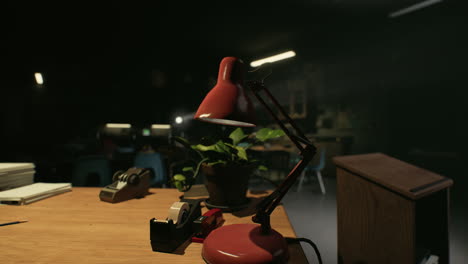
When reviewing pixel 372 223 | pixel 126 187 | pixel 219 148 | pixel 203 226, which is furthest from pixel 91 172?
pixel 372 223

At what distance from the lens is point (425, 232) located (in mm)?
1240

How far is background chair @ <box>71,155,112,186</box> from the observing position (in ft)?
6.33

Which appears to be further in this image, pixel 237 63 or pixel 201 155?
pixel 201 155

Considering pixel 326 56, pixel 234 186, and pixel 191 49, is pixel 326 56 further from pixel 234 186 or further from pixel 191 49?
pixel 234 186

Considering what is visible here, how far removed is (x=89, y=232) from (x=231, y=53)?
5.70m

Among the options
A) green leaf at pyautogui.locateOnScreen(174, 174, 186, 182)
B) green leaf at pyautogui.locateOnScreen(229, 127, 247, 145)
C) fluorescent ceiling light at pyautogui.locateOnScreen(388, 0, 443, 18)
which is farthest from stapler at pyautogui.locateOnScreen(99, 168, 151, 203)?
fluorescent ceiling light at pyautogui.locateOnScreen(388, 0, 443, 18)

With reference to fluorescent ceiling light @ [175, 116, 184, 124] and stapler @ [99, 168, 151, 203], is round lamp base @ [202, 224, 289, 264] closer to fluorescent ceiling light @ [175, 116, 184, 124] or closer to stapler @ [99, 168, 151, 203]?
stapler @ [99, 168, 151, 203]

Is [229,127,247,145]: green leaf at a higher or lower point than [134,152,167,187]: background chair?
higher

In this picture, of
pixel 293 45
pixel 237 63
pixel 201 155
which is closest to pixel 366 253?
pixel 201 155

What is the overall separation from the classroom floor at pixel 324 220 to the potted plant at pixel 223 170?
148 centimetres

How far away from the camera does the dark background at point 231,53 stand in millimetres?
4012

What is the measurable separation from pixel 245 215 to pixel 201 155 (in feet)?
0.98

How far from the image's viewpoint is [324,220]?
2982 millimetres

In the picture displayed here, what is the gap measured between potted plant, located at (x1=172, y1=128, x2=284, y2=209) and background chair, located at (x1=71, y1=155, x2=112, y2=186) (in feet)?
4.30
